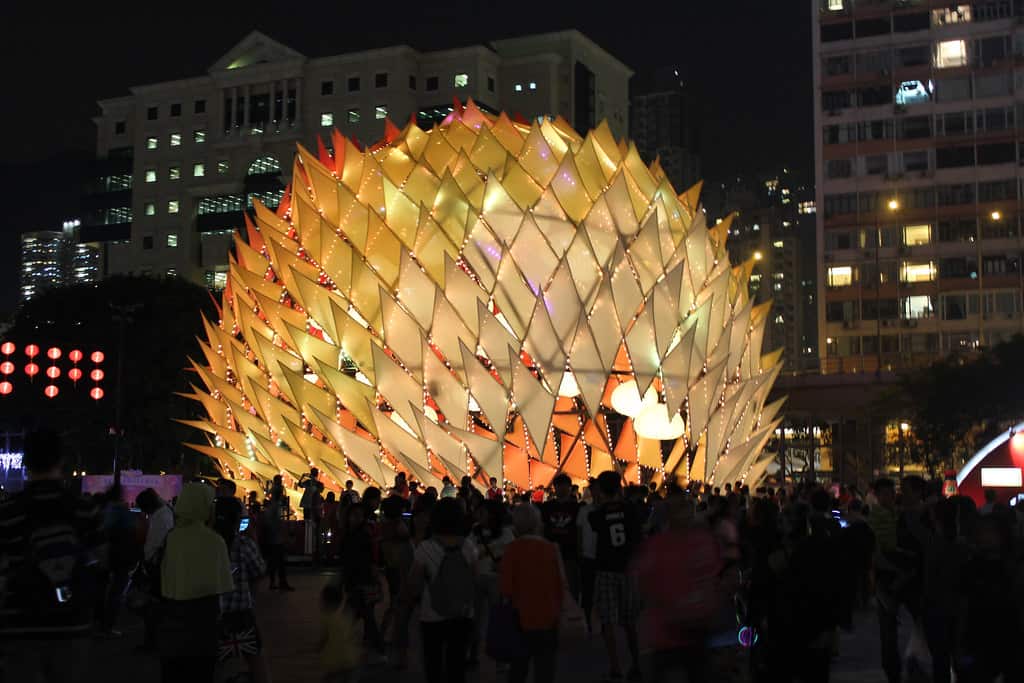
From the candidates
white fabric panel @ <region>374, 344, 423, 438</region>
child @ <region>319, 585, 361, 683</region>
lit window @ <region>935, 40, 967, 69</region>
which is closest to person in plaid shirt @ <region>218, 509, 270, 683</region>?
child @ <region>319, 585, 361, 683</region>

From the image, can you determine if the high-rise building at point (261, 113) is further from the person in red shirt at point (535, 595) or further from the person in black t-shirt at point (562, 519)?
the person in red shirt at point (535, 595)

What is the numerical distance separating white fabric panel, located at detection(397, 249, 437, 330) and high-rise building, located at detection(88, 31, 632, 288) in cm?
7573

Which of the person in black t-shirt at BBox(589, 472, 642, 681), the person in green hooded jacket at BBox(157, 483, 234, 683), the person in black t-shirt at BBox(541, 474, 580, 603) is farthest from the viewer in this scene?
the person in black t-shirt at BBox(541, 474, 580, 603)

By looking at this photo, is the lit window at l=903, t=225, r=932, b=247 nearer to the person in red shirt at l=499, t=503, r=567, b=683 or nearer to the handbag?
the person in red shirt at l=499, t=503, r=567, b=683

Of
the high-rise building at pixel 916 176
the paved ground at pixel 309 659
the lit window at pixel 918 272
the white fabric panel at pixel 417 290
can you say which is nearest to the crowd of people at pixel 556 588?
the paved ground at pixel 309 659

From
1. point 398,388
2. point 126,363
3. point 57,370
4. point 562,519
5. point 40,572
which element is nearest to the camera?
point 40,572

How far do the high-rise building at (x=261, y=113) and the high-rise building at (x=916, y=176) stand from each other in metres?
28.1

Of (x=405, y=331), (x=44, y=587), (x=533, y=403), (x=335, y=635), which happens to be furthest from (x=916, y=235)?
(x=44, y=587)

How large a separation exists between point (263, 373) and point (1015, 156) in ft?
214

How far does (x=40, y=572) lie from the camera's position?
24.2 ft

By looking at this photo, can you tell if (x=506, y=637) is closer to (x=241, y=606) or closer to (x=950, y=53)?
(x=241, y=606)

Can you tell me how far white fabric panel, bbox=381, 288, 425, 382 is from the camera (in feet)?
113

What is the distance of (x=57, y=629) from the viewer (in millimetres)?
7379

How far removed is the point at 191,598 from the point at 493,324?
83.0 feet
